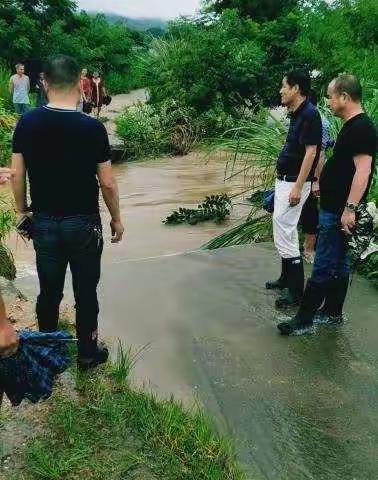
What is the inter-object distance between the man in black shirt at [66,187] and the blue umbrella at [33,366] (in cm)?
68

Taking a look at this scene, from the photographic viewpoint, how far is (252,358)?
11.2ft

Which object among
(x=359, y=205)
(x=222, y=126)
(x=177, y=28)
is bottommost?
(x=222, y=126)

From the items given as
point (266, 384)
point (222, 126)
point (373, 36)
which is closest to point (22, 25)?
point (222, 126)

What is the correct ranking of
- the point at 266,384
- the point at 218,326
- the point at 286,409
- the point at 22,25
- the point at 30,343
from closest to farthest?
the point at 30,343 → the point at 286,409 → the point at 266,384 → the point at 218,326 → the point at 22,25

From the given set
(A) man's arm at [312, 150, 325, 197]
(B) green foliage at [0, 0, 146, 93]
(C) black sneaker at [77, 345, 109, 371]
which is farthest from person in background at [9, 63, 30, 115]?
(C) black sneaker at [77, 345, 109, 371]

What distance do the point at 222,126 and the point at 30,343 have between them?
12.2 m

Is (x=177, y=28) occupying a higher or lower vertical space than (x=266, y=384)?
higher

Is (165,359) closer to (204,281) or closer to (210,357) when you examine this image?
(210,357)

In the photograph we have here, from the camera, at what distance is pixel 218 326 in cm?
382

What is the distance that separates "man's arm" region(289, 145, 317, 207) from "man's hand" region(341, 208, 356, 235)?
53cm

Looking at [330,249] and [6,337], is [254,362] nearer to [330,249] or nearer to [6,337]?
[330,249]

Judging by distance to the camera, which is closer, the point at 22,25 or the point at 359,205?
the point at 359,205

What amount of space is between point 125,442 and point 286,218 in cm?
209

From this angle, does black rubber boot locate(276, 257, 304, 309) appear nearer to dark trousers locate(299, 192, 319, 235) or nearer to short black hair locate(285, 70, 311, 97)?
dark trousers locate(299, 192, 319, 235)
